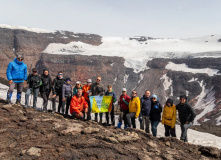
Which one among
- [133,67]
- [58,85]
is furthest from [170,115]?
[133,67]

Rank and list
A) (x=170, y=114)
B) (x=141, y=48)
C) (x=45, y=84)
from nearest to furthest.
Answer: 1. (x=170, y=114)
2. (x=45, y=84)
3. (x=141, y=48)

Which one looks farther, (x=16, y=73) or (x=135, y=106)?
(x=16, y=73)

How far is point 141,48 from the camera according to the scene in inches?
4739

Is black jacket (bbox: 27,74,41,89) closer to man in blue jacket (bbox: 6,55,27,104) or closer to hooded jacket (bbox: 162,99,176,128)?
man in blue jacket (bbox: 6,55,27,104)

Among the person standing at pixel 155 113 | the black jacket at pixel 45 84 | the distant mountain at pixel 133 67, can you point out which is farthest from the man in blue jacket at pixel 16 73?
the distant mountain at pixel 133 67

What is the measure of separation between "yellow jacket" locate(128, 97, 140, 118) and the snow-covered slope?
73334 mm

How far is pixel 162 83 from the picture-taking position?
234 ft

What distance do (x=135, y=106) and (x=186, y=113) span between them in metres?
2.15

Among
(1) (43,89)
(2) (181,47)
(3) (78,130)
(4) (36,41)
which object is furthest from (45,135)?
(2) (181,47)

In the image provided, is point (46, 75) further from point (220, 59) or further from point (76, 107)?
point (220, 59)

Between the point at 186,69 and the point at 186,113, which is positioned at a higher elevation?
the point at 186,69

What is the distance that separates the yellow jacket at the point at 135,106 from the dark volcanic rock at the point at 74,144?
1.09 meters

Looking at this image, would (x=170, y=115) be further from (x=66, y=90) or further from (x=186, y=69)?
(x=186, y=69)

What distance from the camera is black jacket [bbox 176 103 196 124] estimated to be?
839cm
